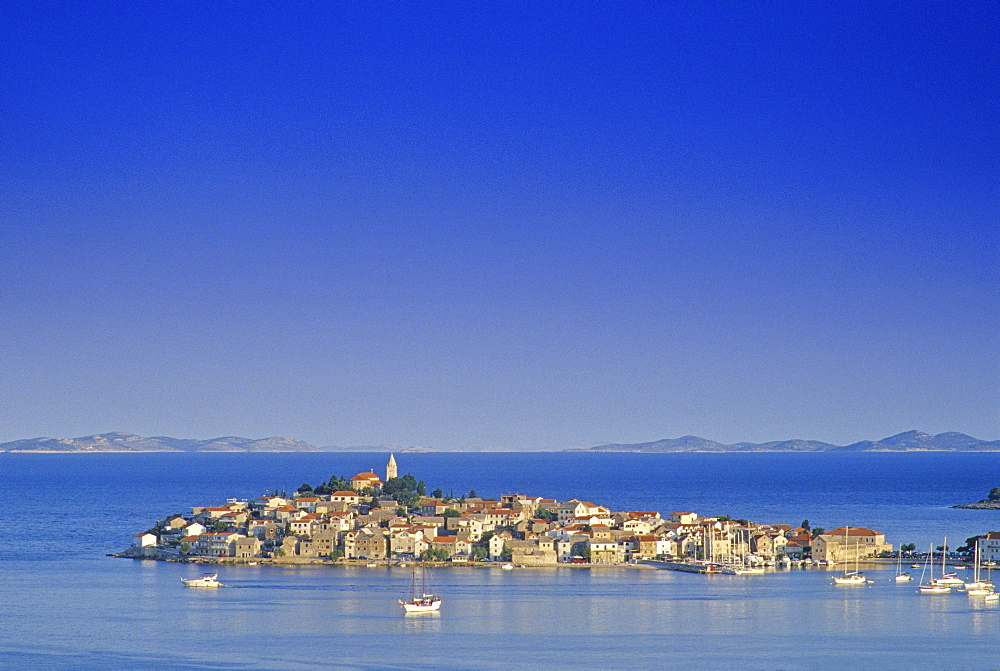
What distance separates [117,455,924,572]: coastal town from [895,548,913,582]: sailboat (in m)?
0.82

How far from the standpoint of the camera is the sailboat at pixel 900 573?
2995cm

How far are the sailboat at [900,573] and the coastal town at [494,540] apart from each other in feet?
2.69

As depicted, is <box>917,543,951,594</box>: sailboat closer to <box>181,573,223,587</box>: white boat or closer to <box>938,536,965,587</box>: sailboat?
<box>938,536,965,587</box>: sailboat

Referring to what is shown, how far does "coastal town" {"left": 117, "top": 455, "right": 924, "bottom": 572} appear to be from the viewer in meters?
34.3

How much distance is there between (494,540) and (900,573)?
9.73 metres

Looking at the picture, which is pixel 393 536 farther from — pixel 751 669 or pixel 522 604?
pixel 751 669

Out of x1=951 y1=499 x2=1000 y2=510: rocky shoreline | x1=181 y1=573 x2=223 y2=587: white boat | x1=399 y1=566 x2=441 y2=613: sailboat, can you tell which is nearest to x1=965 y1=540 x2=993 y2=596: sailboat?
x1=399 y1=566 x2=441 y2=613: sailboat

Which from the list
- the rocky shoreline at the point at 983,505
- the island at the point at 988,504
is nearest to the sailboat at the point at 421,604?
the rocky shoreline at the point at 983,505

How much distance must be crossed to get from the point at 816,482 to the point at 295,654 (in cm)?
6581

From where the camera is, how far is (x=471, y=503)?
4225cm

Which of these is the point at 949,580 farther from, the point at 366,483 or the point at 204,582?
the point at 366,483

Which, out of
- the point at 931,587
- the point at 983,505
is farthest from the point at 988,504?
the point at 931,587

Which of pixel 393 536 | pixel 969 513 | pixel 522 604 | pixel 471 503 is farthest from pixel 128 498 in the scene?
pixel 522 604

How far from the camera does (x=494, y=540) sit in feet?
115
